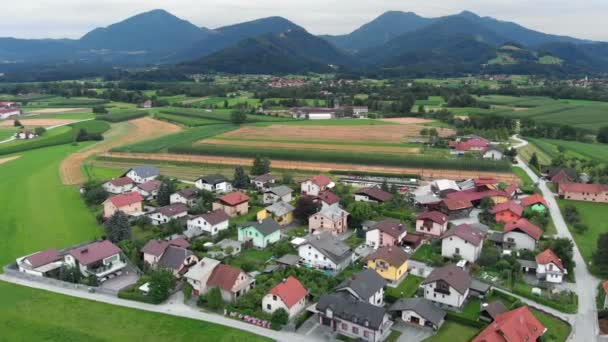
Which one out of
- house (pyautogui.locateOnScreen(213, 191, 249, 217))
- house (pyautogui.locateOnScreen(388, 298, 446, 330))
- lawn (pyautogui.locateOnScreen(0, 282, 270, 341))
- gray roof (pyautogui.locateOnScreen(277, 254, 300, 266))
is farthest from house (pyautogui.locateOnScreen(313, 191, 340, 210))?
lawn (pyautogui.locateOnScreen(0, 282, 270, 341))

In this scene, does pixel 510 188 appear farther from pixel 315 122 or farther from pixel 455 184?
pixel 315 122

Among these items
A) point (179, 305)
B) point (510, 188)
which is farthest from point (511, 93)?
point (179, 305)

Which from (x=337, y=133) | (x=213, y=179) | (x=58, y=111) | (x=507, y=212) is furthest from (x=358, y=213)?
(x=58, y=111)

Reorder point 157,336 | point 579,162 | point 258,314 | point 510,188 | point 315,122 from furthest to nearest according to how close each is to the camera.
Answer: point 315,122, point 579,162, point 510,188, point 258,314, point 157,336

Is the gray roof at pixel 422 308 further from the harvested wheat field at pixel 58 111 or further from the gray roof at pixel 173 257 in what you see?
the harvested wheat field at pixel 58 111

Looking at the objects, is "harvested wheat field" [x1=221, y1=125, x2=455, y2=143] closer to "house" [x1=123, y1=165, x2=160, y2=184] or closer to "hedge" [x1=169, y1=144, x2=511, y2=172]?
"hedge" [x1=169, y1=144, x2=511, y2=172]

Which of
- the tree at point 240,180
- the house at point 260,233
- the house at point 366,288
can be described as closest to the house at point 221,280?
the house at point 366,288

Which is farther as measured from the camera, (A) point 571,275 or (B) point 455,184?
(B) point 455,184
